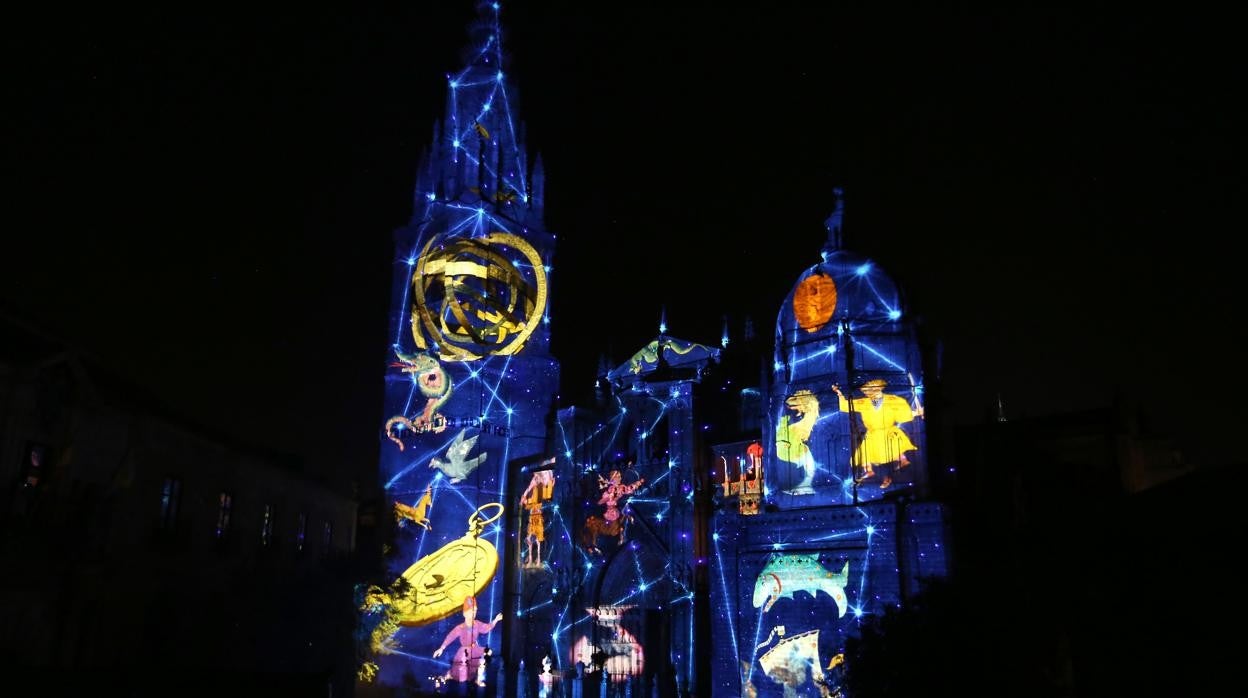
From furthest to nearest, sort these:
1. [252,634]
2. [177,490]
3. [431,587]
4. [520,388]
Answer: [520,388] < [431,587] < [252,634] < [177,490]

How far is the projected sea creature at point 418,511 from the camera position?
1994 inches

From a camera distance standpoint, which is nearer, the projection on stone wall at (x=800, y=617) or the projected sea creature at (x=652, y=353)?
the projection on stone wall at (x=800, y=617)

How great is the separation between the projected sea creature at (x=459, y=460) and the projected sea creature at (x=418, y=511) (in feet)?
3.91

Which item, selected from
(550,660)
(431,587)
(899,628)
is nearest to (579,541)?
(550,660)

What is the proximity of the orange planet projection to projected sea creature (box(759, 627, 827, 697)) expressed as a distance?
10.8m

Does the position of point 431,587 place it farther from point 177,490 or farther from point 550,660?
point 177,490

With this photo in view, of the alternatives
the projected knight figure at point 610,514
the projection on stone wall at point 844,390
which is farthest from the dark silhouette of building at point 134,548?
the projection on stone wall at point 844,390

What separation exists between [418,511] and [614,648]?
1418 cm

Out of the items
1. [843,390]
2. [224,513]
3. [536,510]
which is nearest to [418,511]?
[536,510]

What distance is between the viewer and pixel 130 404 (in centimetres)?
2412

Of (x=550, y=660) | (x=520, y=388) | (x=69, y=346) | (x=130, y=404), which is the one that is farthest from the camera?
(x=520, y=388)

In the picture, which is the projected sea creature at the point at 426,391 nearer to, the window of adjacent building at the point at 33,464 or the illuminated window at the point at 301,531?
the illuminated window at the point at 301,531

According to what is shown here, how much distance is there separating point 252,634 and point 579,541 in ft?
61.2

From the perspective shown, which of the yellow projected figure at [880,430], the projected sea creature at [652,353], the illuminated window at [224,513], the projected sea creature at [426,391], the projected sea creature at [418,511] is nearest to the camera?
the illuminated window at [224,513]
